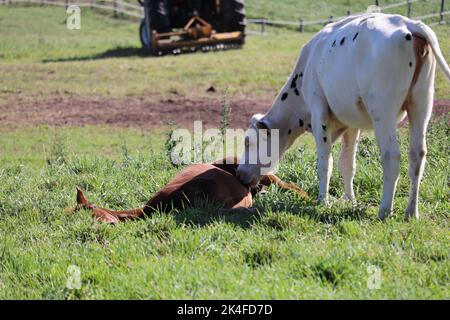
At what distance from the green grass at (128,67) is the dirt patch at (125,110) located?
0.82m

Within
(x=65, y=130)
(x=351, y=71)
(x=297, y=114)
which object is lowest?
(x=65, y=130)

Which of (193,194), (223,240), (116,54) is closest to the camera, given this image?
(223,240)

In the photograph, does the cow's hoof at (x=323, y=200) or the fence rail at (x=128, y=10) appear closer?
the cow's hoof at (x=323, y=200)

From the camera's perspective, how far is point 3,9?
121 ft

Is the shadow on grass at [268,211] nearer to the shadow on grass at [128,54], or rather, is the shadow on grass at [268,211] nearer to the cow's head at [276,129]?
the cow's head at [276,129]

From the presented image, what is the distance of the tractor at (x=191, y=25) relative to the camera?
78.3 feet

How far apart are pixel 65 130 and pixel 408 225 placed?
374 inches

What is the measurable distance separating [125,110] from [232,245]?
10.7m

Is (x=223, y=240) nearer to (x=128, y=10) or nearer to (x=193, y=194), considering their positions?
(x=193, y=194)

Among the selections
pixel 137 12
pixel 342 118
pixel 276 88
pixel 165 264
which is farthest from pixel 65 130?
pixel 137 12

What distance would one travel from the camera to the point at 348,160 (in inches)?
290

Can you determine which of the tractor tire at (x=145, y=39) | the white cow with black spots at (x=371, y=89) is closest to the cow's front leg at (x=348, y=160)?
the white cow with black spots at (x=371, y=89)
